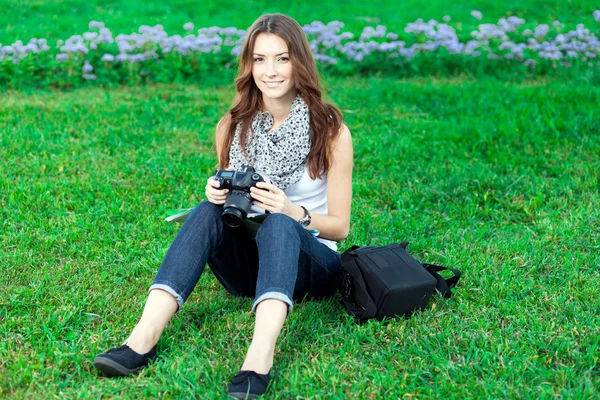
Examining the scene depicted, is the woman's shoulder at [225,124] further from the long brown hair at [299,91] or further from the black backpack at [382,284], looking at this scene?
the black backpack at [382,284]

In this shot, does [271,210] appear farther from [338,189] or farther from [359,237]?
[359,237]

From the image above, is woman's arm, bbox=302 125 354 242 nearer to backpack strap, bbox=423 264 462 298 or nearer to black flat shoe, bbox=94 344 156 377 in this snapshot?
backpack strap, bbox=423 264 462 298

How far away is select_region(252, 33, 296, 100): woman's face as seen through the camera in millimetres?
3062

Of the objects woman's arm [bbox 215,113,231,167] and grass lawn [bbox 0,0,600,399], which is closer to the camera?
grass lawn [bbox 0,0,600,399]

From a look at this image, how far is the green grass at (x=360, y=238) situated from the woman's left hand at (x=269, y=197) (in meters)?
0.53

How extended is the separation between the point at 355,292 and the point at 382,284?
17 centimetres

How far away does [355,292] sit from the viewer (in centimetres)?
307

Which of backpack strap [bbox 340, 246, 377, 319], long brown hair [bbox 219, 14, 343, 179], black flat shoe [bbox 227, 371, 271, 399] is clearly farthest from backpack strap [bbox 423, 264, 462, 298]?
black flat shoe [bbox 227, 371, 271, 399]

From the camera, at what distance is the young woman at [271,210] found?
267 cm

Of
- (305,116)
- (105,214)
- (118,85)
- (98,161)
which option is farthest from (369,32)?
(305,116)

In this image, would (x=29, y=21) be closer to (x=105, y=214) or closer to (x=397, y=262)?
(x=105, y=214)

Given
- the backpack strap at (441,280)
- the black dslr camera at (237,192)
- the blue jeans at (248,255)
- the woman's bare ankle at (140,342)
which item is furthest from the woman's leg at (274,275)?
the backpack strap at (441,280)

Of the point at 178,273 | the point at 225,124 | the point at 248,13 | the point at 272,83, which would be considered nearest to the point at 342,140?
the point at 272,83

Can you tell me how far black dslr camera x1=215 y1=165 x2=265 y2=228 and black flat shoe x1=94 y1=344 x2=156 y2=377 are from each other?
596 mm
